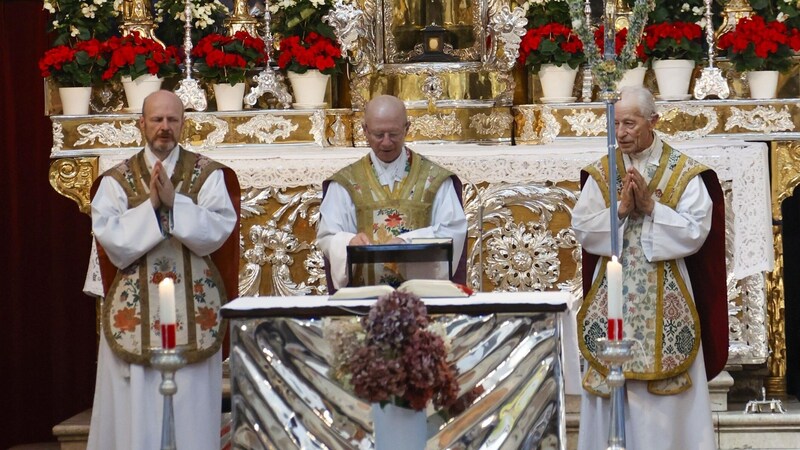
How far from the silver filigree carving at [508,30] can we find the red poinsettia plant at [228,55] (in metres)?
1.33

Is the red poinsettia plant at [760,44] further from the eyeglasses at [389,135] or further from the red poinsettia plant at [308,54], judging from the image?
the eyeglasses at [389,135]

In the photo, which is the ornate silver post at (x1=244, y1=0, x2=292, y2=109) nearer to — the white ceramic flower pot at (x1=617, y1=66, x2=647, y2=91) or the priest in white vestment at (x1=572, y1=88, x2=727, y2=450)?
the white ceramic flower pot at (x1=617, y1=66, x2=647, y2=91)

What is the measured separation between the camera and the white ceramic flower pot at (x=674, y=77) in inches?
367

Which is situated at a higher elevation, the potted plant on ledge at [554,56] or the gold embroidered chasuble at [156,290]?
the potted plant on ledge at [554,56]

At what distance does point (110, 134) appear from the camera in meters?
9.28

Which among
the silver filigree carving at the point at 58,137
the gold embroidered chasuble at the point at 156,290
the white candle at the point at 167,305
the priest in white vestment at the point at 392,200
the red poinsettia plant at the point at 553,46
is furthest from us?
the red poinsettia plant at the point at 553,46

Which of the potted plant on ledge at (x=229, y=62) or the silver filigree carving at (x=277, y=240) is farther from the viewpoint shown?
the potted plant on ledge at (x=229, y=62)

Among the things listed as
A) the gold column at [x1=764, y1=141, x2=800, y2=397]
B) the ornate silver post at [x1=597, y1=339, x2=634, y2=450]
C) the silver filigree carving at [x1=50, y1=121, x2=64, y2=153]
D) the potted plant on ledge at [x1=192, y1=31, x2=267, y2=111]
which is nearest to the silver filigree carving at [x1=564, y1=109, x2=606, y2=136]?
the gold column at [x1=764, y1=141, x2=800, y2=397]

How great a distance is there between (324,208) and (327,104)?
244 cm

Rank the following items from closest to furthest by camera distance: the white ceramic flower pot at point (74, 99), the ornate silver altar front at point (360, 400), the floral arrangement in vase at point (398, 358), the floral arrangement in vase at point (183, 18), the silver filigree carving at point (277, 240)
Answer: the floral arrangement in vase at point (398, 358) → the ornate silver altar front at point (360, 400) → the silver filigree carving at point (277, 240) → the white ceramic flower pot at point (74, 99) → the floral arrangement in vase at point (183, 18)

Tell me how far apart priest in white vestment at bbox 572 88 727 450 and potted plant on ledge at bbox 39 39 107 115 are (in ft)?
11.1

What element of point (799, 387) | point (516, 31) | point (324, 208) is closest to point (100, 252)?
point (324, 208)

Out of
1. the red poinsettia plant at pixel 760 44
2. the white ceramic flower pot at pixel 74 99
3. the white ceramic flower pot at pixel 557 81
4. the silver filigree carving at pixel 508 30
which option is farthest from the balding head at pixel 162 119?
the red poinsettia plant at pixel 760 44

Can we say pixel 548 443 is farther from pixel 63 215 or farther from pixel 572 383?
pixel 63 215
